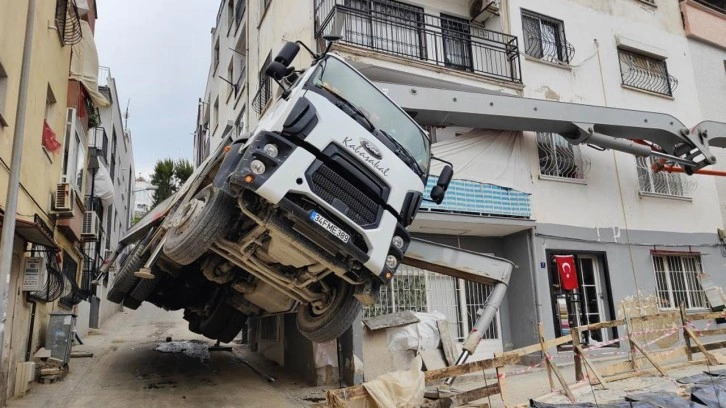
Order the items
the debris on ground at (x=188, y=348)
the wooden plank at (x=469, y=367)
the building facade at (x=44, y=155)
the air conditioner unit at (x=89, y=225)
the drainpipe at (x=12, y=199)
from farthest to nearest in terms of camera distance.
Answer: the air conditioner unit at (x=89, y=225), the debris on ground at (x=188, y=348), the building facade at (x=44, y=155), the wooden plank at (x=469, y=367), the drainpipe at (x=12, y=199)

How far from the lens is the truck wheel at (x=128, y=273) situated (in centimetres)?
783

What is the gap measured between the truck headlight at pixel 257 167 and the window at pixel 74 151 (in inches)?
317

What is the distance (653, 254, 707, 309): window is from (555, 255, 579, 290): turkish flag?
8.81 ft

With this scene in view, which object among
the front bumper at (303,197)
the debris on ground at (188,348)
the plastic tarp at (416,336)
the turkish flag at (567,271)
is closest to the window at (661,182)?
the turkish flag at (567,271)

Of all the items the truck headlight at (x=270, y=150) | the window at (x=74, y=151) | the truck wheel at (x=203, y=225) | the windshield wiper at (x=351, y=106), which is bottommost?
the truck wheel at (x=203, y=225)

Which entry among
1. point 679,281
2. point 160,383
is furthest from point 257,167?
point 679,281

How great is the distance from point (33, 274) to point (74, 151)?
194 inches

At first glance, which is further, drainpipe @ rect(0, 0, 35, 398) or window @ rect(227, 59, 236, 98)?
window @ rect(227, 59, 236, 98)

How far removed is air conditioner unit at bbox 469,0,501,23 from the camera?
40.9ft

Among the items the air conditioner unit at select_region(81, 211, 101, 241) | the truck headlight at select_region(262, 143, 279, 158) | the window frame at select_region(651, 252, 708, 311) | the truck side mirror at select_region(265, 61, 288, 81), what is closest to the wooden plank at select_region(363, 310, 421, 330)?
the truck headlight at select_region(262, 143, 279, 158)

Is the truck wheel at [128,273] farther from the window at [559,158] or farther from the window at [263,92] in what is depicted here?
the window at [559,158]

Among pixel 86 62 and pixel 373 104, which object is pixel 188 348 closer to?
pixel 86 62

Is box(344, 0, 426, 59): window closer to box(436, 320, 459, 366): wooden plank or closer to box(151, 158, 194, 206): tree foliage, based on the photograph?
box(436, 320, 459, 366): wooden plank

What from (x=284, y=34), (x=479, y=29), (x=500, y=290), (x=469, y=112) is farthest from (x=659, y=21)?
(x=500, y=290)
